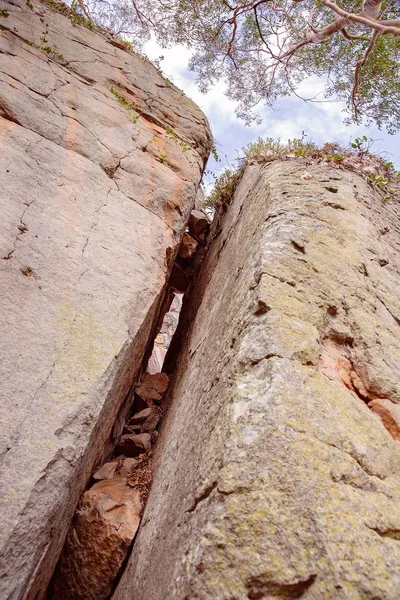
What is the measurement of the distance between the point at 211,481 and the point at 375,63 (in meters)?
7.90

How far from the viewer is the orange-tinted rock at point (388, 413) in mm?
1469

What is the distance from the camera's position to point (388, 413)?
152 cm

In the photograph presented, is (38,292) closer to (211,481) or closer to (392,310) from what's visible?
(211,481)

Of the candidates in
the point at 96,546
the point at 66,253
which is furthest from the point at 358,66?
the point at 96,546

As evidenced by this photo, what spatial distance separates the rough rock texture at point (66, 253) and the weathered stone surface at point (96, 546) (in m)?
0.15

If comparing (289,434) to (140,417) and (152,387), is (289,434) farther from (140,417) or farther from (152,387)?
(152,387)

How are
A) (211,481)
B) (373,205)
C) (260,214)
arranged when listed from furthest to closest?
(373,205)
(260,214)
(211,481)

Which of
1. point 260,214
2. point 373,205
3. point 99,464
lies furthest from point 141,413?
point 373,205

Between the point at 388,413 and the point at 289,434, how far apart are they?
0.59m

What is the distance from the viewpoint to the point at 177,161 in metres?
4.25

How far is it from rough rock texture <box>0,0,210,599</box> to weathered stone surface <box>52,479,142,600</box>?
0.49ft

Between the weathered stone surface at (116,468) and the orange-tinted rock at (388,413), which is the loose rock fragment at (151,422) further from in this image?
the orange-tinted rock at (388,413)

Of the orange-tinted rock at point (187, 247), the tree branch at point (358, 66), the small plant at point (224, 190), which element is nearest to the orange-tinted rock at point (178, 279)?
the orange-tinted rock at point (187, 247)

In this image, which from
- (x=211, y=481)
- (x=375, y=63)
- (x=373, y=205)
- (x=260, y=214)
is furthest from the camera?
(x=375, y=63)
